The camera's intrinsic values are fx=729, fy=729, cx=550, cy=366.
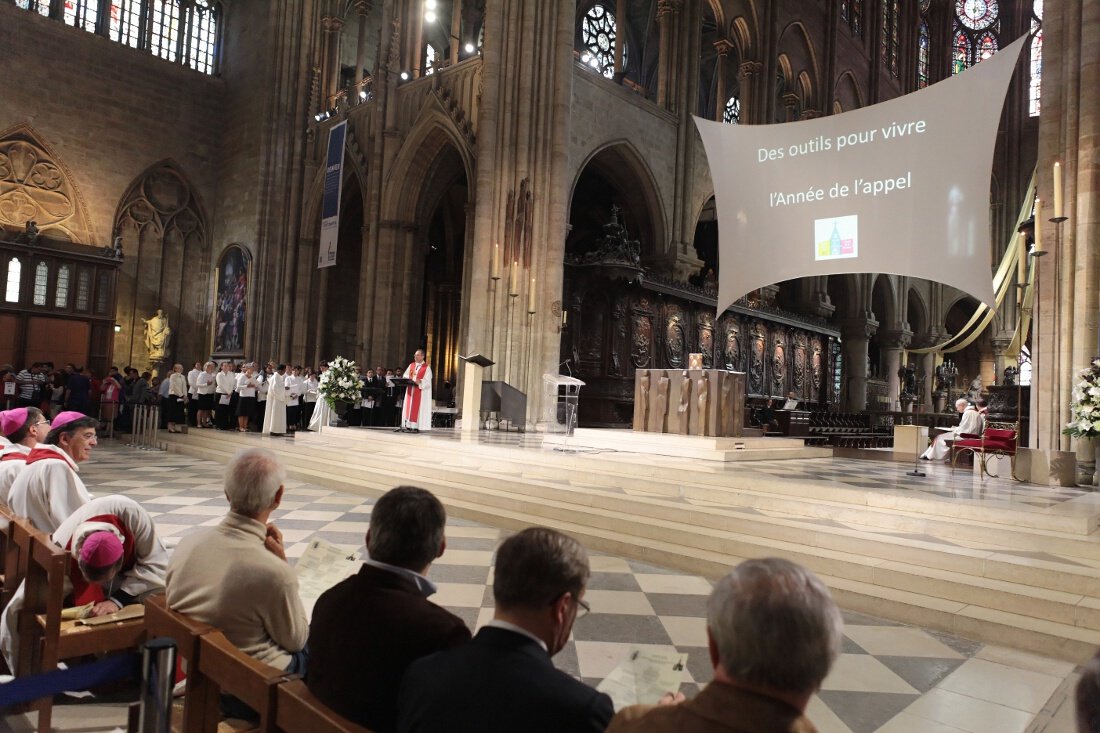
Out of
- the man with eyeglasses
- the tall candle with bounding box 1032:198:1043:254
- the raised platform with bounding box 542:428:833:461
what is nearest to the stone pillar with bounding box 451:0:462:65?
the raised platform with bounding box 542:428:833:461

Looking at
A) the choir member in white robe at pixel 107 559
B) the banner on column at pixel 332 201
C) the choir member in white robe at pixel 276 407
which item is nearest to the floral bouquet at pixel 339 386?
the choir member in white robe at pixel 276 407

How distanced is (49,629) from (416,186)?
55.7 feet

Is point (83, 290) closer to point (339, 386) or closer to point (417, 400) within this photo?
point (339, 386)

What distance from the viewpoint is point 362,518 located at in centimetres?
700

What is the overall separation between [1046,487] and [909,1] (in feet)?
95.3

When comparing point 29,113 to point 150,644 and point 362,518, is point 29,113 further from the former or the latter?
point 150,644

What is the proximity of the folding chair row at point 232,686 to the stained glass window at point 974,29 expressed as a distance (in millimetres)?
38779

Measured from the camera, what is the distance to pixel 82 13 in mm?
20906

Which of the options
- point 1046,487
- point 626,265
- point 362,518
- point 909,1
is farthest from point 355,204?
point 909,1

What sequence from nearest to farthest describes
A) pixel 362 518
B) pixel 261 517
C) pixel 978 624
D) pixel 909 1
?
pixel 261 517, pixel 978 624, pixel 362 518, pixel 909 1

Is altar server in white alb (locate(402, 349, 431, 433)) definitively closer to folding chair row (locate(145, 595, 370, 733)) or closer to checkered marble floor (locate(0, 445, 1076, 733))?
checkered marble floor (locate(0, 445, 1076, 733))

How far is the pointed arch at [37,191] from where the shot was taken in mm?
19469

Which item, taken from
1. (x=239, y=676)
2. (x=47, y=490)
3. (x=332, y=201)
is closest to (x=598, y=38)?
(x=332, y=201)

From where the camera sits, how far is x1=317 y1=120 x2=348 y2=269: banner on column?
17.0m
